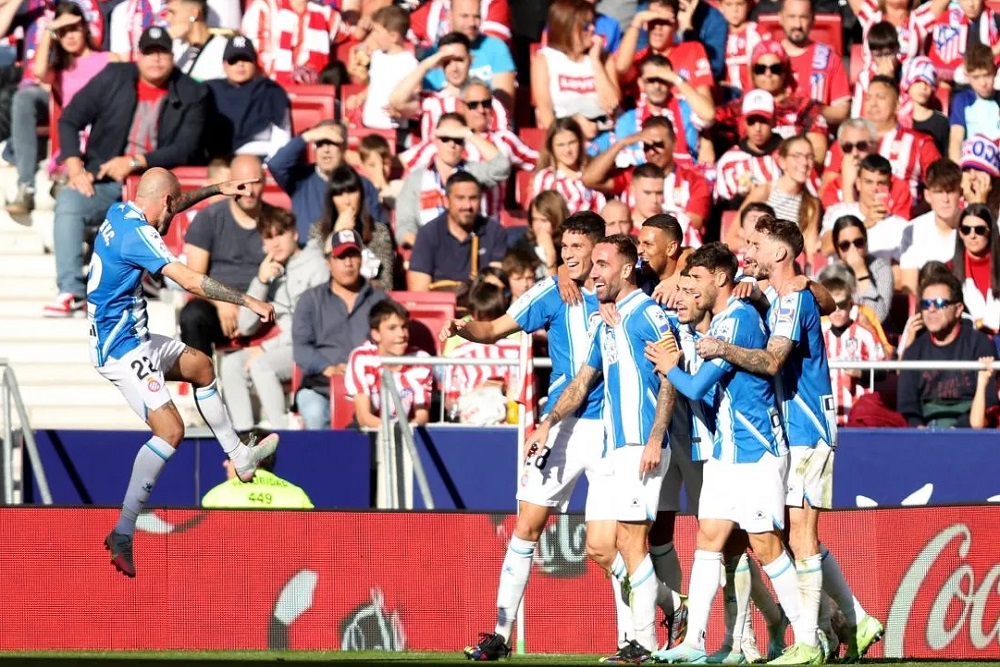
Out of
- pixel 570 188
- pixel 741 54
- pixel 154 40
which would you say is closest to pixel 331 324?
pixel 570 188

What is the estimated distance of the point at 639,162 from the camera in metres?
15.6

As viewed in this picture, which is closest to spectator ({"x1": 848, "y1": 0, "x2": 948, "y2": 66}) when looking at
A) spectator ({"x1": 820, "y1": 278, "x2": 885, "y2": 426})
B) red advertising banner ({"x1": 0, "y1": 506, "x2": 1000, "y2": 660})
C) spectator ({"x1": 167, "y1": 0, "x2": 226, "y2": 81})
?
spectator ({"x1": 820, "y1": 278, "x2": 885, "y2": 426})

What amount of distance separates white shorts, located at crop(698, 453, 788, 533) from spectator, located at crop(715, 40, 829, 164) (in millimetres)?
6824

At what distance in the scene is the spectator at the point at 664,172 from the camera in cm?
1534

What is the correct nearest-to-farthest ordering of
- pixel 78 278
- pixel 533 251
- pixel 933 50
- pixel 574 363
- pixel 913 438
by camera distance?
pixel 574 363 → pixel 913 438 → pixel 533 251 → pixel 78 278 → pixel 933 50

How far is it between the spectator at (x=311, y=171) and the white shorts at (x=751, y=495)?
6.14 m

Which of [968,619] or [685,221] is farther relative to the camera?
[685,221]

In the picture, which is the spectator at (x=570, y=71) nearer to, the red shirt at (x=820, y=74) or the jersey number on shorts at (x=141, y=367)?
the red shirt at (x=820, y=74)

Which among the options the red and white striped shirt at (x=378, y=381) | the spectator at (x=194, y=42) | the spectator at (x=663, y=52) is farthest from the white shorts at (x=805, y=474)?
the spectator at (x=194, y=42)

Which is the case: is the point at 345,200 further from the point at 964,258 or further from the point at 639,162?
the point at 964,258

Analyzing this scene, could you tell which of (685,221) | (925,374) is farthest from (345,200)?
(925,374)

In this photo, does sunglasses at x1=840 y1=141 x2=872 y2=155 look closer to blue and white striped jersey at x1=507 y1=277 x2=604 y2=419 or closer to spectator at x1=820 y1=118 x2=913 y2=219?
spectator at x1=820 y1=118 x2=913 y2=219

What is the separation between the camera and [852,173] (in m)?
15.5

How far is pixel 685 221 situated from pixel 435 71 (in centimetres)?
320
